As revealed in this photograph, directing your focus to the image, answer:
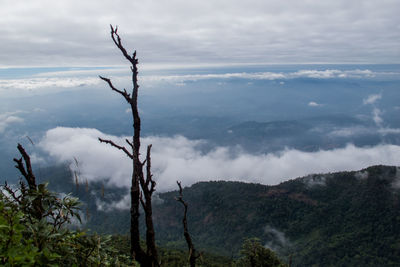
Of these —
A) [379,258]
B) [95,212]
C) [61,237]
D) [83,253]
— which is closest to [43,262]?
[61,237]

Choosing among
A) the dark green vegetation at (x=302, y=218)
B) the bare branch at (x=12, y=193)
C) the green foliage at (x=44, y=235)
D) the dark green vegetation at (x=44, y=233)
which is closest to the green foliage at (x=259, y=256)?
the dark green vegetation at (x=44, y=233)

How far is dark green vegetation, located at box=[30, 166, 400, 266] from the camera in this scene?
113m

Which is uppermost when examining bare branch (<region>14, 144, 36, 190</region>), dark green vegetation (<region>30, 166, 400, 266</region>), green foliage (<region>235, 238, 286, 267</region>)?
bare branch (<region>14, 144, 36, 190</region>)

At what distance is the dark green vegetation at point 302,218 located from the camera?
11344cm

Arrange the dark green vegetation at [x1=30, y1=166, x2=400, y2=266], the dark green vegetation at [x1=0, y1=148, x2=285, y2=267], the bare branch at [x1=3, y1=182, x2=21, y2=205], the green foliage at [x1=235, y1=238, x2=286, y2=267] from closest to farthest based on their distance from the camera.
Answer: the dark green vegetation at [x1=0, y1=148, x2=285, y2=267] < the bare branch at [x1=3, y1=182, x2=21, y2=205] < the green foliage at [x1=235, y1=238, x2=286, y2=267] < the dark green vegetation at [x1=30, y1=166, x2=400, y2=266]

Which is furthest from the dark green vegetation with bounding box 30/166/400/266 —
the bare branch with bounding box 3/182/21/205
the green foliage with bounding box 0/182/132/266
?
the green foliage with bounding box 0/182/132/266

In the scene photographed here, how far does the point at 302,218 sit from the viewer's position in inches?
5630

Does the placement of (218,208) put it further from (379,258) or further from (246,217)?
(379,258)

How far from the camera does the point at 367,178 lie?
445 ft

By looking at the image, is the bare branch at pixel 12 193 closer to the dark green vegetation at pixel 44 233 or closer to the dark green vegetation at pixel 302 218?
the dark green vegetation at pixel 44 233

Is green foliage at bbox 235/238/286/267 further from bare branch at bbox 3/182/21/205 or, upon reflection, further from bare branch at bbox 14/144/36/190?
bare branch at bbox 3/182/21/205

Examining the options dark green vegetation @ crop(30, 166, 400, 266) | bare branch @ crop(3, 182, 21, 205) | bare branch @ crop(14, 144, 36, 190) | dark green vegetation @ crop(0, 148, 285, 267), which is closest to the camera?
dark green vegetation @ crop(0, 148, 285, 267)

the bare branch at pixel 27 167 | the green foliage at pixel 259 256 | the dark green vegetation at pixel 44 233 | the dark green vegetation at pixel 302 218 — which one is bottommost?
the dark green vegetation at pixel 302 218

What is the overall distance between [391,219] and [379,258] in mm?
23059
